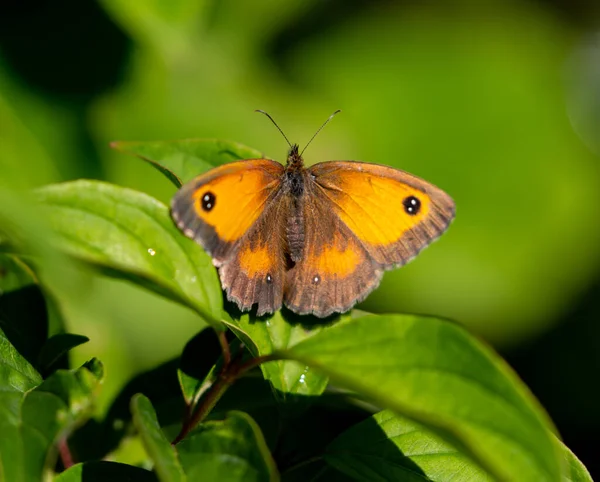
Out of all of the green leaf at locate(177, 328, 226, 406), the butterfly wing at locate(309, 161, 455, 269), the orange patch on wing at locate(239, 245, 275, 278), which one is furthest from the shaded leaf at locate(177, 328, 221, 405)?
the butterfly wing at locate(309, 161, 455, 269)

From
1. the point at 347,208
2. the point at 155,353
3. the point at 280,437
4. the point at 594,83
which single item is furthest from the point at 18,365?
the point at 594,83

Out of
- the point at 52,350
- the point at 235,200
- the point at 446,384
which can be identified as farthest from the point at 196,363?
the point at 446,384

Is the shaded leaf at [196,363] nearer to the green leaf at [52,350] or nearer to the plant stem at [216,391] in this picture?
the plant stem at [216,391]

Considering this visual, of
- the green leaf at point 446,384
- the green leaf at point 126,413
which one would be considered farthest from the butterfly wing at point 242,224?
the green leaf at point 446,384

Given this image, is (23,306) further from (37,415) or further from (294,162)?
(294,162)

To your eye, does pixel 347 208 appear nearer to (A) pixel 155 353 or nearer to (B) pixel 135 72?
(A) pixel 155 353

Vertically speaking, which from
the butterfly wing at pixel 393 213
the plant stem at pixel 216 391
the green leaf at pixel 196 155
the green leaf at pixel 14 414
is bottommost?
the green leaf at pixel 14 414
